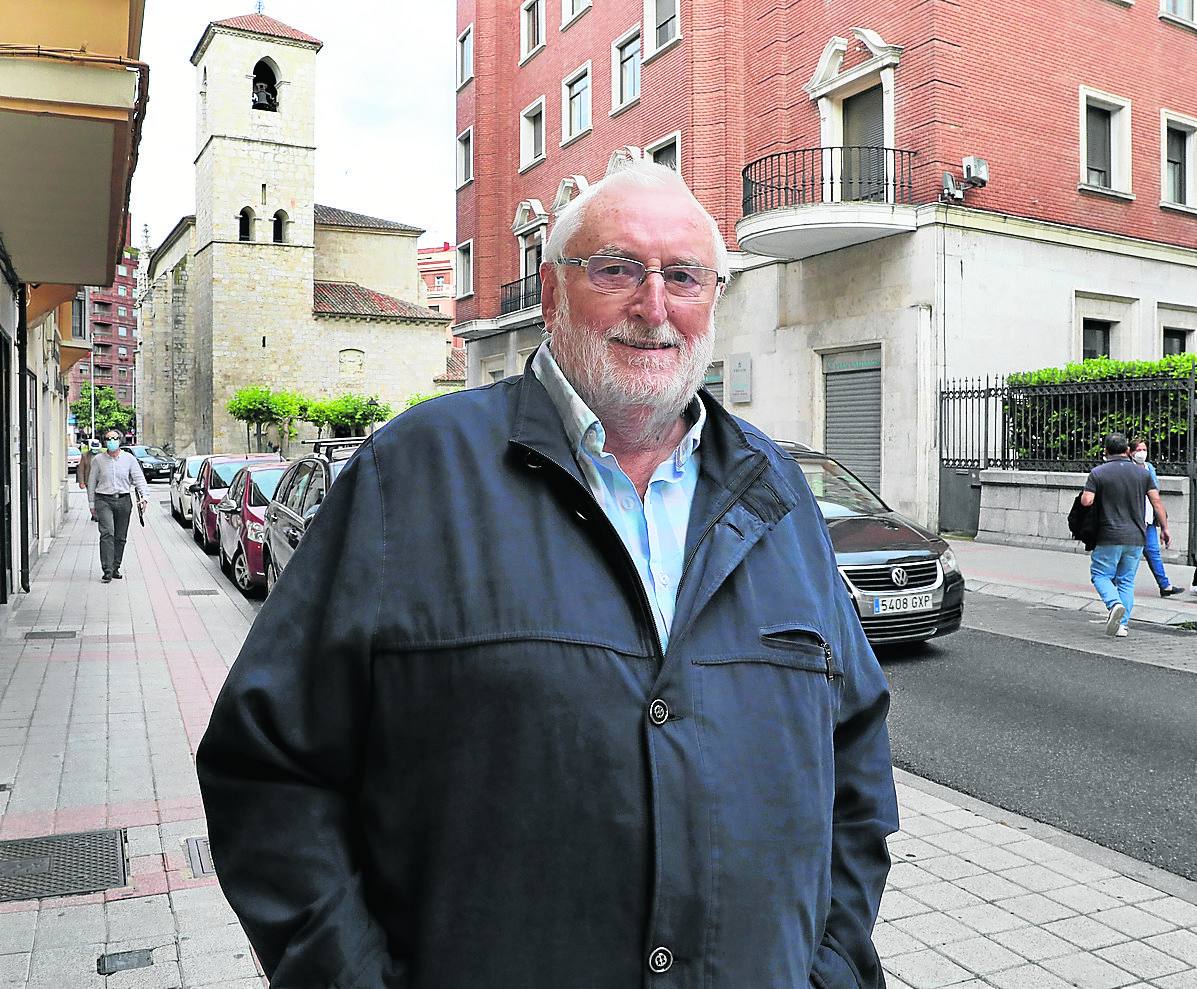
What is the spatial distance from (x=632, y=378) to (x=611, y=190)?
0.33 metres

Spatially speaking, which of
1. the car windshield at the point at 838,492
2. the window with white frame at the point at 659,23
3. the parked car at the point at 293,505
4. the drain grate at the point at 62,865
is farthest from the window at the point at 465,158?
the drain grate at the point at 62,865

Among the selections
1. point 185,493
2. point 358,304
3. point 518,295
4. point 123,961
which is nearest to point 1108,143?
point 518,295

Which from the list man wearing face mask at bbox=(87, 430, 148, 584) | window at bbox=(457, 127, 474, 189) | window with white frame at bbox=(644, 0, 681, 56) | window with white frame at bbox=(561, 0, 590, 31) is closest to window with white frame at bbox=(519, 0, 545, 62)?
window with white frame at bbox=(561, 0, 590, 31)

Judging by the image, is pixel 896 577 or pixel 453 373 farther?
pixel 453 373

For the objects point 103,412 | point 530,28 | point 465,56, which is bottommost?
point 103,412

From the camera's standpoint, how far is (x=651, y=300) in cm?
196

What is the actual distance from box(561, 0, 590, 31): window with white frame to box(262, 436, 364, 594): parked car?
19.9m

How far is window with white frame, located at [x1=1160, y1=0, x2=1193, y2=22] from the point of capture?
22.4 meters

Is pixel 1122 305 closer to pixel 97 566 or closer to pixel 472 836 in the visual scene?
pixel 97 566

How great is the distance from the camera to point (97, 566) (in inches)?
663

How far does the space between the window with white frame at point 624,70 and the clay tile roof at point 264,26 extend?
39258mm

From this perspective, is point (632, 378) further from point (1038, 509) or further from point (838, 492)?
point (1038, 509)

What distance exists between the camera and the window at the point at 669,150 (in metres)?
25.2

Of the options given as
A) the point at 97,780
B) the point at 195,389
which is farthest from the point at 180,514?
the point at 195,389
